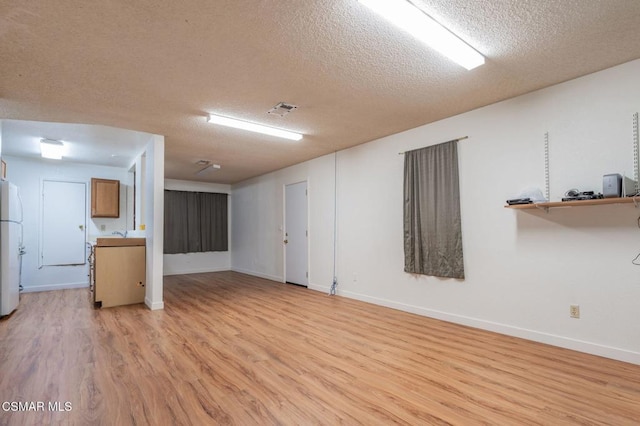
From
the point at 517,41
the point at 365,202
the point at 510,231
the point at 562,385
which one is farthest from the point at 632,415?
the point at 365,202

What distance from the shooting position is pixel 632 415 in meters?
1.91

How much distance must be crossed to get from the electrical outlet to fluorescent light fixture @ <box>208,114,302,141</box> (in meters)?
3.75

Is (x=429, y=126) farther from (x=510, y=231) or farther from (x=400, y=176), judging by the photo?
(x=510, y=231)

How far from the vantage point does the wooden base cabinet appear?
4.82 metres

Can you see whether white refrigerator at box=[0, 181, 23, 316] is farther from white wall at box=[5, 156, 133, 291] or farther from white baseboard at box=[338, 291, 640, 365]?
white baseboard at box=[338, 291, 640, 365]

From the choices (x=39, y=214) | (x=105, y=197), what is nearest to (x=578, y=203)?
(x=105, y=197)

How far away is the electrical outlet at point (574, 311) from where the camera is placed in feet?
9.61

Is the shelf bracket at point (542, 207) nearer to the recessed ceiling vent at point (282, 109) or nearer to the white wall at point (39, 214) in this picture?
the recessed ceiling vent at point (282, 109)

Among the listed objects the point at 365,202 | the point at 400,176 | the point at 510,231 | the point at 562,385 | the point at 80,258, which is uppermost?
the point at 400,176

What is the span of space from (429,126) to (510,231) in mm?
1707

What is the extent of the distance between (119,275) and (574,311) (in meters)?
5.84

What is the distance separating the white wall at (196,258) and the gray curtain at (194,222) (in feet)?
0.65

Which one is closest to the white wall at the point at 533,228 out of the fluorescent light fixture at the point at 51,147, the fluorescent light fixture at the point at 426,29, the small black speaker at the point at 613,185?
the small black speaker at the point at 613,185

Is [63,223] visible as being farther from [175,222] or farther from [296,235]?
[296,235]
